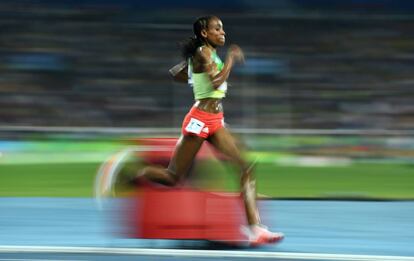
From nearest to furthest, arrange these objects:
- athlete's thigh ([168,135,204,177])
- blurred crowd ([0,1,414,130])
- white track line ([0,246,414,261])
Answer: white track line ([0,246,414,261]) → athlete's thigh ([168,135,204,177]) → blurred crowd ([0,1,414,130])

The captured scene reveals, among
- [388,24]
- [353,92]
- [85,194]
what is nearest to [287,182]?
[85,194]

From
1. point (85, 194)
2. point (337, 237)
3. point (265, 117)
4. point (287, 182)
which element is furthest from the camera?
point (265, 117)

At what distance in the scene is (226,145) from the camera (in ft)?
23.7

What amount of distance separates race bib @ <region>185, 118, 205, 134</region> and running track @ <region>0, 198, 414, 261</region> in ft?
2.61

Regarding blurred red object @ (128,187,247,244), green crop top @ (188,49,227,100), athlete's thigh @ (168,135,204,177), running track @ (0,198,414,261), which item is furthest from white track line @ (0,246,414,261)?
green crop top @ (188,49,227,100)

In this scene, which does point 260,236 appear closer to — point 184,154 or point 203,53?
point 184,154

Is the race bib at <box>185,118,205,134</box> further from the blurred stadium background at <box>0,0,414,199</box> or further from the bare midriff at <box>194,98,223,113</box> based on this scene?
the blurred stadium background at <box>0,0,414,199</box>

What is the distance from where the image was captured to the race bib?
7.17m

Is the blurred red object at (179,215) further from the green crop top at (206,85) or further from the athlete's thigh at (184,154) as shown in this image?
the green crop top at (206,85)

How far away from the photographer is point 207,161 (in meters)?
7.72

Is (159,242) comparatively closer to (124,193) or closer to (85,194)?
(124,193)

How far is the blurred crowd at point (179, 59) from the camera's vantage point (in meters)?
17.6

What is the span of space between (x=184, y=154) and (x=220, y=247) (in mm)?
792

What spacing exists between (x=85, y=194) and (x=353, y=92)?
754 cm
